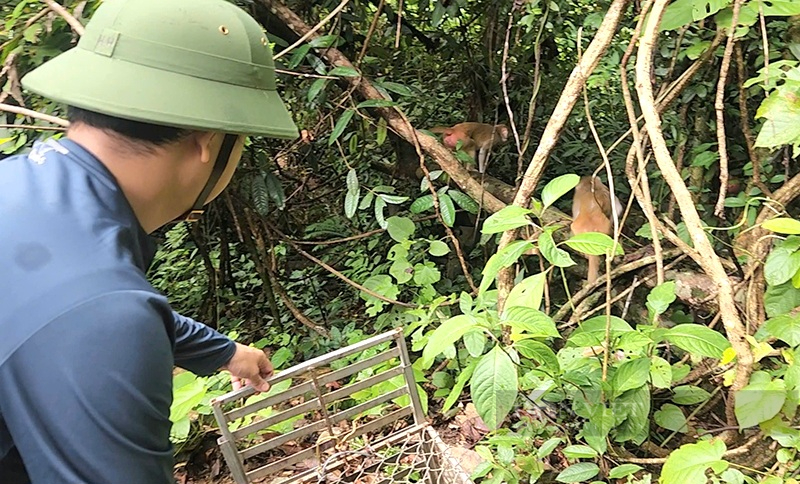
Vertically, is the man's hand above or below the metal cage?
above

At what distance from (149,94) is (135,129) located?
2.2 inches

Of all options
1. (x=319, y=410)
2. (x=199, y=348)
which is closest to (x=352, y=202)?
(x=319, y=410)

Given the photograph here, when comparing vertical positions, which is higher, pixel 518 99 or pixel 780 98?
pixel 780 98

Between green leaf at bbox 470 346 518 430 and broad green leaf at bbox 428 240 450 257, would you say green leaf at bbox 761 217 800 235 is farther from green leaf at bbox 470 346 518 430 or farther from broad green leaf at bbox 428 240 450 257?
broad green leaf at bbox 428 240 450 257

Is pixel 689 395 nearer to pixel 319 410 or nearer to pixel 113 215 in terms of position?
pixel 319 410

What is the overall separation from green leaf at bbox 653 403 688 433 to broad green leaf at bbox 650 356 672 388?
11.6 inches

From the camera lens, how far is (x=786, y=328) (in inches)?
50.7

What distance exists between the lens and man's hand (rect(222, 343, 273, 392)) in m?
1.34

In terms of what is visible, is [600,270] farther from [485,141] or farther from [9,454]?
[9,454]

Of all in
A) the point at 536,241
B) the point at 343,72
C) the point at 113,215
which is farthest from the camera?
the point at 343,72

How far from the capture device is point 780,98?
1335 millimetres

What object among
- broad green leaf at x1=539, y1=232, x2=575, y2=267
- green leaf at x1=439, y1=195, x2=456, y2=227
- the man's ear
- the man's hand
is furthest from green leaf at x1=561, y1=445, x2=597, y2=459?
the man's ear

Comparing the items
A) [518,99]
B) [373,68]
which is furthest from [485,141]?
[373,68]

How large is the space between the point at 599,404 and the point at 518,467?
0.28m
